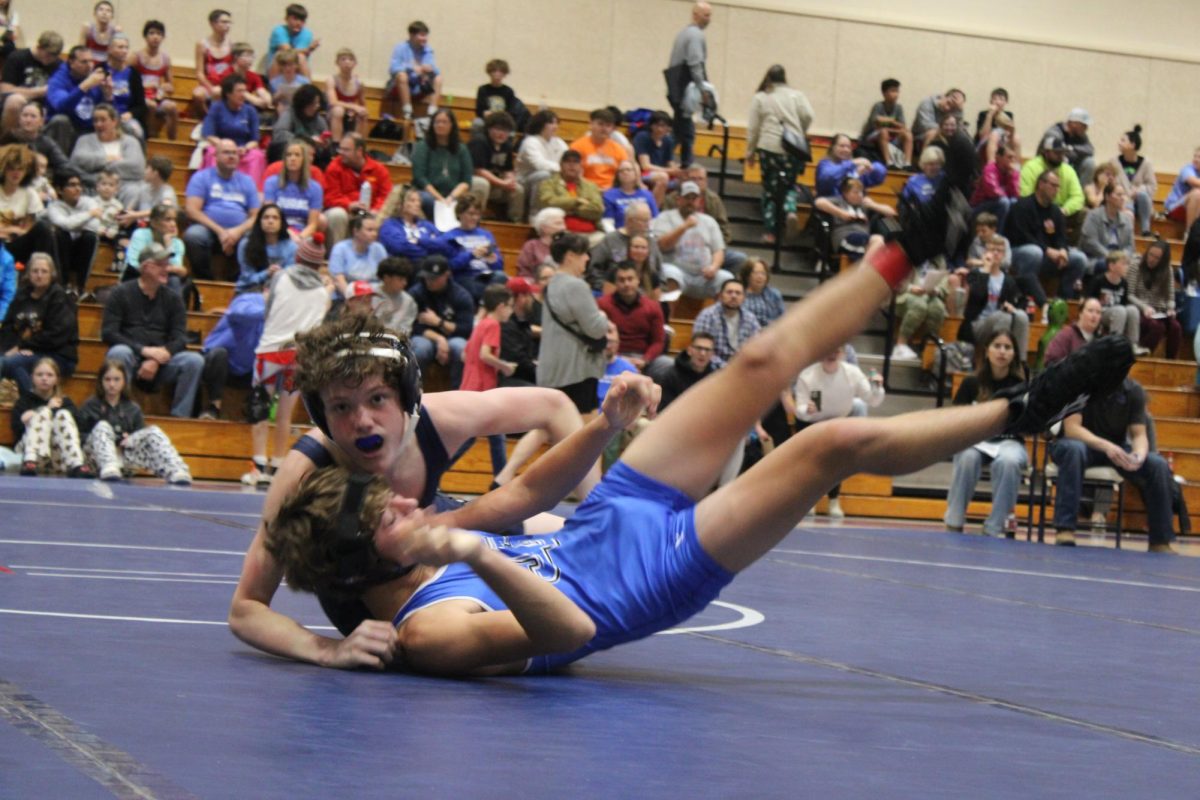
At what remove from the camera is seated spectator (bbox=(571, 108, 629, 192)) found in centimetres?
1384

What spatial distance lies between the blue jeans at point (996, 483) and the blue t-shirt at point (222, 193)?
5.40 metres

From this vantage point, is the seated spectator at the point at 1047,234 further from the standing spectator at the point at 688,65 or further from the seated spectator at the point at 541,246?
the seated spectator at the point at 541,246

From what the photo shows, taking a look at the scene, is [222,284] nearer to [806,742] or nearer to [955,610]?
[955,610]

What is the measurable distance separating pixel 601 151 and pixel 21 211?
481 cm

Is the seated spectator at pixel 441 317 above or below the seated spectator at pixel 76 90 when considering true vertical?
below

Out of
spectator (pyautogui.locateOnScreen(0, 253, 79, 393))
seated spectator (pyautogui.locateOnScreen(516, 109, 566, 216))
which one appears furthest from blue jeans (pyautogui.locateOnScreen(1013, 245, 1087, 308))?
spectator (pyautogui.locateOnScreen(0, 253, 79, 393))

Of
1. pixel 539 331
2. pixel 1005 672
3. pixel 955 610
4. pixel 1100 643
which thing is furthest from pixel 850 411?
pixel 1005 672

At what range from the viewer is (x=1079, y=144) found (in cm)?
1614

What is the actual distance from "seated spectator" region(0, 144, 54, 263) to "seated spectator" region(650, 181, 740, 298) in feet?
14.6

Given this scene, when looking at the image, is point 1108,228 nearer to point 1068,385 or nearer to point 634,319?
point 634,319

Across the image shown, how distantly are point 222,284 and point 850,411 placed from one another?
4.49 m

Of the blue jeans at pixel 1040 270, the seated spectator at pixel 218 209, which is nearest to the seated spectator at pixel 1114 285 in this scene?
the blue jeans at pixel 1040 270

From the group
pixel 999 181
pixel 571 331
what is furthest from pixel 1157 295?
pixel 571 331

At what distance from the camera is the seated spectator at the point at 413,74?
50.3 ft
